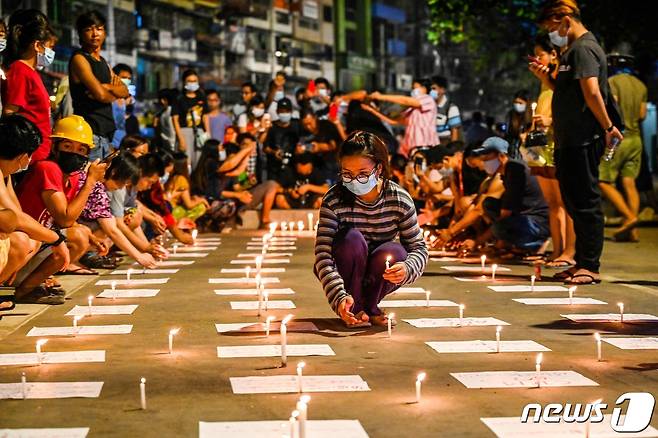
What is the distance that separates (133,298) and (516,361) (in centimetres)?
381

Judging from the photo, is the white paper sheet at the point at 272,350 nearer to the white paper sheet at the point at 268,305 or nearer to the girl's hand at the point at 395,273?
the girl's hand at the point at 395,273

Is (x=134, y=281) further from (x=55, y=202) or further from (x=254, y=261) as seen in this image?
(x=254, y=261)

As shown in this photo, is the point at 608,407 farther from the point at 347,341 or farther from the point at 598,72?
the point at 598,72

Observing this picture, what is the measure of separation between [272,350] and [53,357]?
1.11 m

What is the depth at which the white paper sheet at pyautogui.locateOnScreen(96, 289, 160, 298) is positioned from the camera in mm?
9516

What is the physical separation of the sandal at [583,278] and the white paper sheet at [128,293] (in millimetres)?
3236

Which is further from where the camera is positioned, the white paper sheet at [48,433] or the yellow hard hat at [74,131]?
the yellow hard hat at [74,131]

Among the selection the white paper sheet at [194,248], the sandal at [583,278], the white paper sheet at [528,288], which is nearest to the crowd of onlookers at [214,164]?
the white paper sheet at [194,248]

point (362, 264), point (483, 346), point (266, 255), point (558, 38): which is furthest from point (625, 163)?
point (483, 346)

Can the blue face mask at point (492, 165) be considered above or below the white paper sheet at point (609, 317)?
above

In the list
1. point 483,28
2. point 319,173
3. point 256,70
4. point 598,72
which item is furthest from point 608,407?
point 256,70

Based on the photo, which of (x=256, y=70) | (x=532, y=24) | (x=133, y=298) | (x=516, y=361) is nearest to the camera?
(x=516, y=361)

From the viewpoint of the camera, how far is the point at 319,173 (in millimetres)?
19531

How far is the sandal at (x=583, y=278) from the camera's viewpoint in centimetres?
1023
